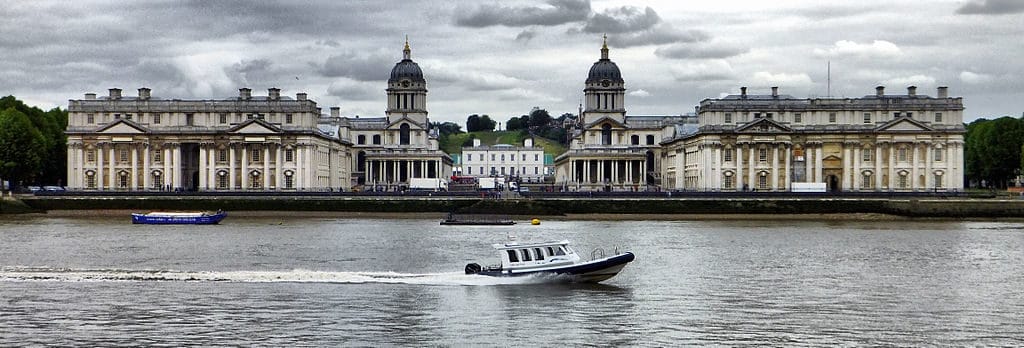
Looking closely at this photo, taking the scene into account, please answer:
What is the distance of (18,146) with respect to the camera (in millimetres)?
119562

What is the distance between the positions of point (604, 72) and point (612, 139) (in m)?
9.33

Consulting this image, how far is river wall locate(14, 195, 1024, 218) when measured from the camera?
106 m

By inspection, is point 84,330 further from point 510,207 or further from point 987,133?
point 987,133

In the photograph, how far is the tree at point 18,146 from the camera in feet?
388

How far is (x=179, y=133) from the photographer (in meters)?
132

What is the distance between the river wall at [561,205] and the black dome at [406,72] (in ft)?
200

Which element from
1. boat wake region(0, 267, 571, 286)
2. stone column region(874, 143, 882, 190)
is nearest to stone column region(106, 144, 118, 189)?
stone column region(874, 143, 882, 190)

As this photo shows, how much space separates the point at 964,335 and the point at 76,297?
2972 centimetres

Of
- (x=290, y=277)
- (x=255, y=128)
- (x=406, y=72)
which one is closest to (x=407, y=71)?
(x=406, y=72)

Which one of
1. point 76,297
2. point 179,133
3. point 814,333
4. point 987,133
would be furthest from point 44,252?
point 987,133

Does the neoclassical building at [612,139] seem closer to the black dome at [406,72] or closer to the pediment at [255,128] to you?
the black dome at [406,72]

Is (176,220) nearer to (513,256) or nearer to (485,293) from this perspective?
(513,256)

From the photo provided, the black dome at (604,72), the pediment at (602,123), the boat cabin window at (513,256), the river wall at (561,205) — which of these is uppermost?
the black dome at (604,72)

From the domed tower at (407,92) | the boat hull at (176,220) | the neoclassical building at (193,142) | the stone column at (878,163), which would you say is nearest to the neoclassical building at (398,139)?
the domed tower at (407,92)
